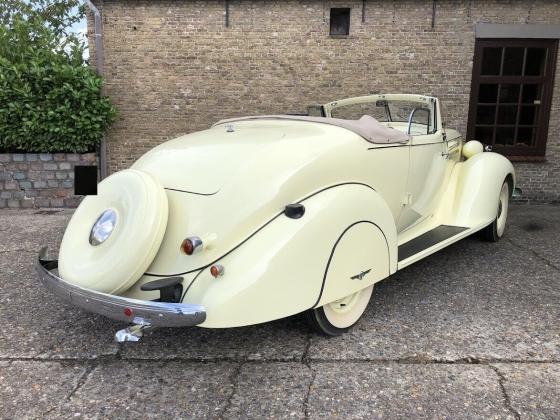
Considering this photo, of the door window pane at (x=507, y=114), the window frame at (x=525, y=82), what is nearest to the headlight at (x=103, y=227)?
the window frame at (x=525, y=82)

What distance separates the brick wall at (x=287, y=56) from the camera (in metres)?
7.96

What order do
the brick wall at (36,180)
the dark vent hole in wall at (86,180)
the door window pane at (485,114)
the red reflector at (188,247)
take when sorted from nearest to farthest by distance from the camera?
the red reflector at (188,247) < the dark vent hole in wall at (86,180) < the brick wall at (36,180) < the door window pane at (485,114)

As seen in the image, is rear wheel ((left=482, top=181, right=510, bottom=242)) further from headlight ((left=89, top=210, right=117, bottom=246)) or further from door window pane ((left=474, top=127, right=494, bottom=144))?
headlight ((left=89, top=210, right=117, bottom=246))

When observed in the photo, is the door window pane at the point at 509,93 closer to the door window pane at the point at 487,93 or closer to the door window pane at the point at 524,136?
the door window pane at the point at 487,93

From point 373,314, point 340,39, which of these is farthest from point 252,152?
point 340,39

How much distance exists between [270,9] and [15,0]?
13.0m

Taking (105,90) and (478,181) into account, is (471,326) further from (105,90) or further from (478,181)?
(105,90)

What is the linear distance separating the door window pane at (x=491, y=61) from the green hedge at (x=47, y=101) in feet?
20.8

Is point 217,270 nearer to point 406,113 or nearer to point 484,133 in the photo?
point 406,113

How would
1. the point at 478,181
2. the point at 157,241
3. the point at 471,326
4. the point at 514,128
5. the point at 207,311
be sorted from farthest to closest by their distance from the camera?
the point at 514,128 < the point at 478,181 < the point at 471,326 < the point at 157,241 < the point at 207,311

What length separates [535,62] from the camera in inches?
320

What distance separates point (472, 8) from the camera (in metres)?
7.87

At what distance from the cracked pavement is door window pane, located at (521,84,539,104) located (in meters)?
5.44

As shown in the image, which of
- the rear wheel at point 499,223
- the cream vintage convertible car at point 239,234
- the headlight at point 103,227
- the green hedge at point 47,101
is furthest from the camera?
the green hedge at point 47,101
